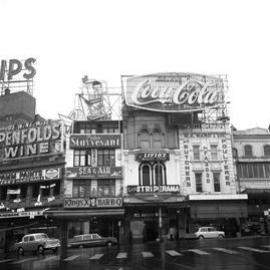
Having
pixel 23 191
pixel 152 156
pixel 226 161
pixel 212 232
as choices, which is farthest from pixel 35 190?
pixel 226 161

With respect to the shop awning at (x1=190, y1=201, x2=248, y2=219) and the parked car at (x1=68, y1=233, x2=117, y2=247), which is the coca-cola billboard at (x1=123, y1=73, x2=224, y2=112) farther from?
the parked car at (x1=68, y1=233, x2=117, y2=247)

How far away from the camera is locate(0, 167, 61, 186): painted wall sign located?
146 feet

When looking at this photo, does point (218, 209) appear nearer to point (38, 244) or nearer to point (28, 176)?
point (38, 244)

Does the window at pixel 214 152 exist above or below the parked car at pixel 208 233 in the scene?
above

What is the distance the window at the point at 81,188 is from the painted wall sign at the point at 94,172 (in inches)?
31.1

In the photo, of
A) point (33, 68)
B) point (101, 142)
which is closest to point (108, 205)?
point (101, 142)

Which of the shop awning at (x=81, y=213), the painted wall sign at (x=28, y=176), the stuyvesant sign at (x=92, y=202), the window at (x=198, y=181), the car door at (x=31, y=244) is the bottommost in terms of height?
the car door at (x=31, y=244)

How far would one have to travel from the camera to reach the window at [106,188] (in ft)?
144

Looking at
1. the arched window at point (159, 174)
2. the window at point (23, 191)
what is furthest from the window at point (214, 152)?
the window at point (23, 191)

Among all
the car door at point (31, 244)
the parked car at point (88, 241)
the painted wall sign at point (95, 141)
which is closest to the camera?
the car door at point (31, 244)

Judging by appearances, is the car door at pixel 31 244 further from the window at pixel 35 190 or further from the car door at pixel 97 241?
the window at pixel 35 190

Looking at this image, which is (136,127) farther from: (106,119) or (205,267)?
(205,267)

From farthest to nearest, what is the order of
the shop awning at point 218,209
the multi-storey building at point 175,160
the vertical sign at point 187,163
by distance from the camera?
the vertical sign at point 187,163 → the multi-storey building at point 175,160 → the shop awning at point 218,209

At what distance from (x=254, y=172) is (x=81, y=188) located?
833 inches
